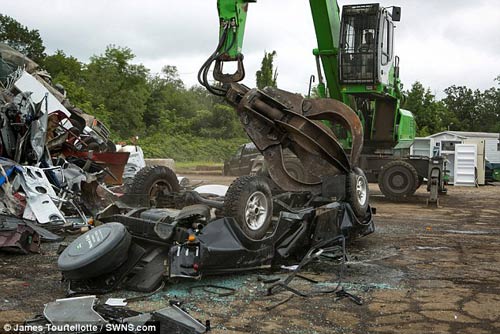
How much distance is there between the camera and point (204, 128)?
4250 centimetres

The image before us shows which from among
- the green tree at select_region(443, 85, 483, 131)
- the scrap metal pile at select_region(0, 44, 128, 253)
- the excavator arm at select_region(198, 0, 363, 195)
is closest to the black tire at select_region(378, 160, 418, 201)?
the scrap metal pile at select_region(0, 44, 128, 253)

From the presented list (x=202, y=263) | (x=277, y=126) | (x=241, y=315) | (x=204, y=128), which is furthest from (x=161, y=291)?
(x=204, y=128)

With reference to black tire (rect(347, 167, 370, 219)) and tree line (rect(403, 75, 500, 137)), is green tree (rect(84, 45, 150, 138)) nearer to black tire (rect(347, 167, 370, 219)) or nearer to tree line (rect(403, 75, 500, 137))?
tree line (rect(403, 75, 500, 137))

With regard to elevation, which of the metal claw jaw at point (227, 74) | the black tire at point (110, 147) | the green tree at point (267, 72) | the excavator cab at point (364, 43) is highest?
the green tree at point (267, 72)

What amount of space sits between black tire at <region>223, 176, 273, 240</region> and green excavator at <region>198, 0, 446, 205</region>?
4.34 feet

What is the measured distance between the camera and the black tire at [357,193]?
691 centimetres

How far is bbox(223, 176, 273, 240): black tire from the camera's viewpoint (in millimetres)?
5445

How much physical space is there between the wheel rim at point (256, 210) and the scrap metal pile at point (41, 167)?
2.98 m

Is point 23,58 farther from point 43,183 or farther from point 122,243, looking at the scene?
point 122,243

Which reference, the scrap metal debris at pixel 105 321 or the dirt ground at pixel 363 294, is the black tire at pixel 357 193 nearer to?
the dirt ground at pixel 363 294

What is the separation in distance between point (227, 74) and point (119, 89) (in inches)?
1442

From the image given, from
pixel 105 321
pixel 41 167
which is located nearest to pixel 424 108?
pixel 41 167

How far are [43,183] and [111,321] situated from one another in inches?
210

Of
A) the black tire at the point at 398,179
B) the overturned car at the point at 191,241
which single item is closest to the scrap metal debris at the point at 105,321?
the overturned car at the point at 191,241
